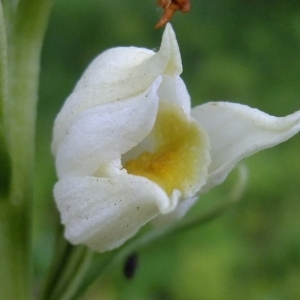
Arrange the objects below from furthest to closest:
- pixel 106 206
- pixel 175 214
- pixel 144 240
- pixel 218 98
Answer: pixel 218 98, pixel 144 240, pixel 175 214, pixel 106 206

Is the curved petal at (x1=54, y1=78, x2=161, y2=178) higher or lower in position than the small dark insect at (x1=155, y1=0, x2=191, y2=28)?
lower

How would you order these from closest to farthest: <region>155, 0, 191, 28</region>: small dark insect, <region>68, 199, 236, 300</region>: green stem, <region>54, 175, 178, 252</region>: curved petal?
1. <region>54, 175, 178, 252</region>: curved petal
2. <region>155, 0, 191, 28</region>: small dark insect
3. <region>68, 199, 236, 300</region>: green stem

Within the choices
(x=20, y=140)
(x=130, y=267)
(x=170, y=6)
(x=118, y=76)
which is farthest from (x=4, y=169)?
(x=130, y=267)

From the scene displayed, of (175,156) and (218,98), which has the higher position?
(175,156)

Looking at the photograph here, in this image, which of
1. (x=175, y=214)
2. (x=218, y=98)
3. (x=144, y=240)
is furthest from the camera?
(x=218, y=98)

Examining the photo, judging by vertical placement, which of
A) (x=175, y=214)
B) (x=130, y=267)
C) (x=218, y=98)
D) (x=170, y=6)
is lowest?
(x=218, y=98)

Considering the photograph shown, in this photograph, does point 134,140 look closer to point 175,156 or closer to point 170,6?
point 175,156

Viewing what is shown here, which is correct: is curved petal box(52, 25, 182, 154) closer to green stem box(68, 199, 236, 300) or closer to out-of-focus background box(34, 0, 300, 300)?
green stem box(68, 199, 236, 300)

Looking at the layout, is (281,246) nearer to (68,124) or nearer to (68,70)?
(68,70)

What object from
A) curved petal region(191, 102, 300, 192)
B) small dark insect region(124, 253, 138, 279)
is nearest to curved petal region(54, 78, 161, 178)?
curved petal region(191, 102, 300, 192)
